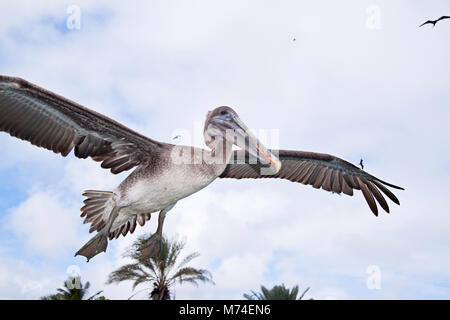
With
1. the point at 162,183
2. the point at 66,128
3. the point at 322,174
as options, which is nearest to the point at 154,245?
the point at 162,183

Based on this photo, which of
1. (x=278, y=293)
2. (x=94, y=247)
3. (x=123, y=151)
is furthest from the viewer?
(x=278, y=293)

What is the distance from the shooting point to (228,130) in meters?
6.14

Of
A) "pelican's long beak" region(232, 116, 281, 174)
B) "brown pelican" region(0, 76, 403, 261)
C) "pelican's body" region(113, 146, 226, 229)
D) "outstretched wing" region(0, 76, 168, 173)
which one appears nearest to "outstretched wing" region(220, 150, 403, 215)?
"brown pelican" region(0, 76, 403, 261)

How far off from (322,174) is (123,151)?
4.79 meters

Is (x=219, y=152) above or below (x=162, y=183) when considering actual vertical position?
above

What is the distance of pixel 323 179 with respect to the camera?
996cm

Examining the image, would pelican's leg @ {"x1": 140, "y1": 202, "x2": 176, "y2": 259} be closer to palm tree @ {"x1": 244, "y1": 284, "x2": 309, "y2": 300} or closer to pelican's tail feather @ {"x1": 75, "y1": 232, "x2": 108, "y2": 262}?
pelican's tail feather @ {"x1": 75, "y1": 232, "x2": 108, "y2": 262}

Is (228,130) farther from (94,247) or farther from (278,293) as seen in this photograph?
(278,293)

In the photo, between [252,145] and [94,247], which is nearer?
[252,145]

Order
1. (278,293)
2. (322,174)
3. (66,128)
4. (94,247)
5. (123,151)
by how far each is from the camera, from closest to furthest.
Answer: (94,247), (66,128), (123,151), (322,174), (278,293)

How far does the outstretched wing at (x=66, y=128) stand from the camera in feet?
21.2
